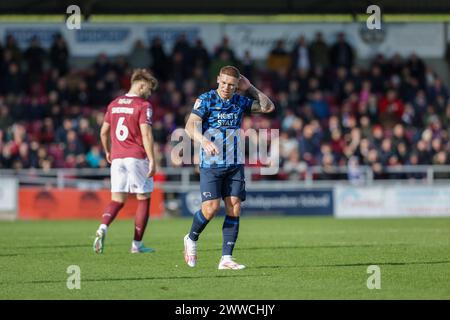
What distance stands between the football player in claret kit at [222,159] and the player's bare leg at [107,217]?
195 cm

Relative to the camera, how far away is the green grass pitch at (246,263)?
10.1 metres

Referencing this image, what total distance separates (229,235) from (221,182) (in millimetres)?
652

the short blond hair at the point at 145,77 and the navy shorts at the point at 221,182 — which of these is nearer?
the navy shorts at the point at 221,182

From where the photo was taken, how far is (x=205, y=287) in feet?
34.1

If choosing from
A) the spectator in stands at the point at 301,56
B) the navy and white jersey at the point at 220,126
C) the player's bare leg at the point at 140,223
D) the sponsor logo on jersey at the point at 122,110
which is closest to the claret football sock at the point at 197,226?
the navy and white jersey at the point at 220,126

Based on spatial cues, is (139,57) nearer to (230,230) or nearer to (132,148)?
(132,148)

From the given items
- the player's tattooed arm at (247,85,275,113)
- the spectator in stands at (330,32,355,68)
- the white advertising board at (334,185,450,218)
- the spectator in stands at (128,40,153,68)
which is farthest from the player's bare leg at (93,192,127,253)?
the spectator in stands at (330,32,355,68)

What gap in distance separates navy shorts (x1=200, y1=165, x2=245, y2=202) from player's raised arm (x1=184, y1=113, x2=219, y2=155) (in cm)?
44

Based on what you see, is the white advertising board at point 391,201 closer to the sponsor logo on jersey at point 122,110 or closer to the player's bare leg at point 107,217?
the player's bare leg at point 107,217

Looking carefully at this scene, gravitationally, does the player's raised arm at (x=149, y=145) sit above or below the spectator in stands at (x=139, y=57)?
below

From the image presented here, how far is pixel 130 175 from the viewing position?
14.6 m

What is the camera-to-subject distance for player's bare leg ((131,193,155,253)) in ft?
47.9

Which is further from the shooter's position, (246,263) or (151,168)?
(151,168)

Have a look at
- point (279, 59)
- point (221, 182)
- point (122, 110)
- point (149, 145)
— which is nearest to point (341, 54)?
point (279, 59)
